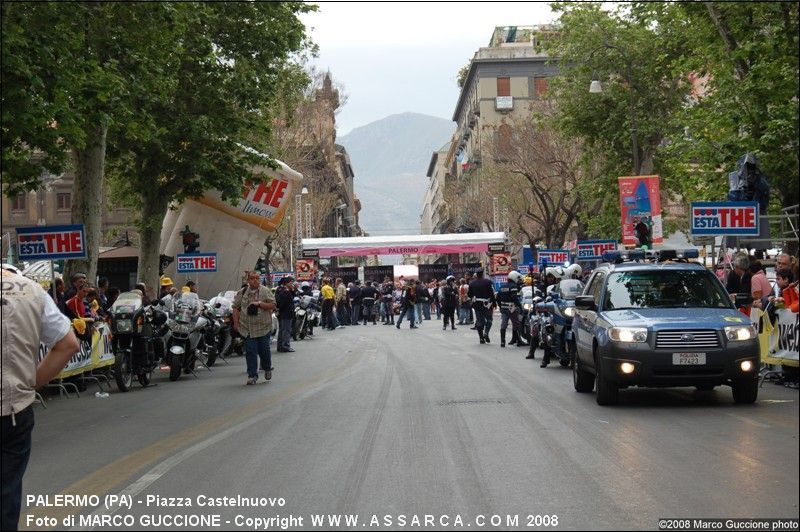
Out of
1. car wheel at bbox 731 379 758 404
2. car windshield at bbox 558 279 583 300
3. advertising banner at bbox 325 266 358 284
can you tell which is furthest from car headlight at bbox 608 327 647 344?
advertising banner at bbox 325 266 358 284

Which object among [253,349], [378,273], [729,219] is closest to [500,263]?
[378,273]

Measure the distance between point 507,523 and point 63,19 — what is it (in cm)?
1403

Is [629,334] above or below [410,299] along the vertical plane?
above

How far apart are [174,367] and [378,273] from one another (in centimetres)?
4185

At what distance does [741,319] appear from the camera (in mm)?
13539

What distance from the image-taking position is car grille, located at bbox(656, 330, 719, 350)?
13.1 metres

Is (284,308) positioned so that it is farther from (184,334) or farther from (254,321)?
(254,321)

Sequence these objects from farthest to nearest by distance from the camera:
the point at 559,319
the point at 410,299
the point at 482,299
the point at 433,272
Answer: the point at 433,272 < the point at 410,299 < the point at 482,299 < the point at 559,319

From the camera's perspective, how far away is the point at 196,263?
35281 millimetres

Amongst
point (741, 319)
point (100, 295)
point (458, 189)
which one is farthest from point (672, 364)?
point (458, 189)

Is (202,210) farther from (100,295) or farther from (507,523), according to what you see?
(507,523)

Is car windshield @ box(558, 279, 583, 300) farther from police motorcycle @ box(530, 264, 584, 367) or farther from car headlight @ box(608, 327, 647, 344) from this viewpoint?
car headlight @ box(608, 327, 647, 344)

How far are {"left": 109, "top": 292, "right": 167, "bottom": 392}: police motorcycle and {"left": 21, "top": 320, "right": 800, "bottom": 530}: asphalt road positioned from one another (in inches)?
36.7

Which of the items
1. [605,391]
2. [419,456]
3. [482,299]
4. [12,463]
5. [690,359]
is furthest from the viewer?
[482,299]
